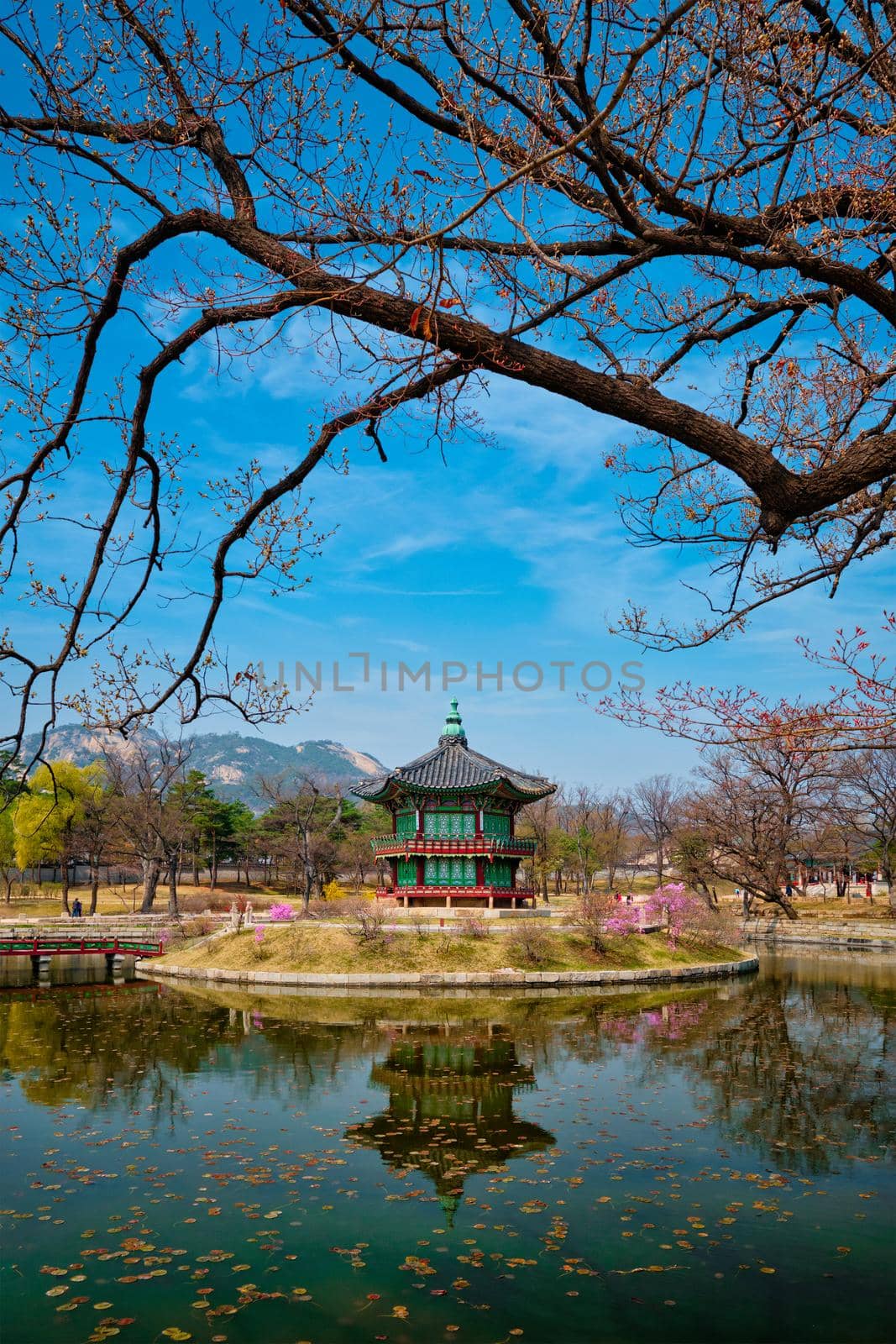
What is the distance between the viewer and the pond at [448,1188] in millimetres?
5688

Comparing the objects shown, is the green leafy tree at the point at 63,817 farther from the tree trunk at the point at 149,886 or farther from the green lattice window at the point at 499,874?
the green lattice window at the point at 499,874

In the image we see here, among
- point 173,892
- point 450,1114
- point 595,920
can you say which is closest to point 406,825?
point 595,920

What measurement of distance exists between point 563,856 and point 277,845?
18.8 metres

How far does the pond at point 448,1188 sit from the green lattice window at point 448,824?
1719 cm

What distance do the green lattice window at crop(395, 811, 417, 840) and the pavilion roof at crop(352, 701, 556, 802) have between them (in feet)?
3.10

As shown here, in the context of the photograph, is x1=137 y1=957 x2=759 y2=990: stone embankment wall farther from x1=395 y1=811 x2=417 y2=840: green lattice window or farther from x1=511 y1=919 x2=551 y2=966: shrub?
x1=395 y1=811 x2=417 y2=840: green lattice window

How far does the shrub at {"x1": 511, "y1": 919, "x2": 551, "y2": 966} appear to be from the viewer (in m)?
25.5

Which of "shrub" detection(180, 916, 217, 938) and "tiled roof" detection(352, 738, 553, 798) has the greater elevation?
"tiled roof" detection(352, 738, 553, 798)

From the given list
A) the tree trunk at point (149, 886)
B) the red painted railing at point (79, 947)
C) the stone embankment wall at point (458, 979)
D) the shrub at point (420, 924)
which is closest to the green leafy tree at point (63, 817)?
the tree trunk at point (149, 886)

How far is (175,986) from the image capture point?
25.0 m

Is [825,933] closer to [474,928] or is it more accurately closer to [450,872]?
[450,872]

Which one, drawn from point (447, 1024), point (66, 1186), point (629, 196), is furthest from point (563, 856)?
point (629, 196)

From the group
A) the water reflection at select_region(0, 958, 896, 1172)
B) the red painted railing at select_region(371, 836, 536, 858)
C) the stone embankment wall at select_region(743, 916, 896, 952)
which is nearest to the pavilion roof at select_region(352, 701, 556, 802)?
the red painted railing at select_region(371, 836, 536, 858)

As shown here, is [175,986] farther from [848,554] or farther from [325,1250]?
[848,554]
